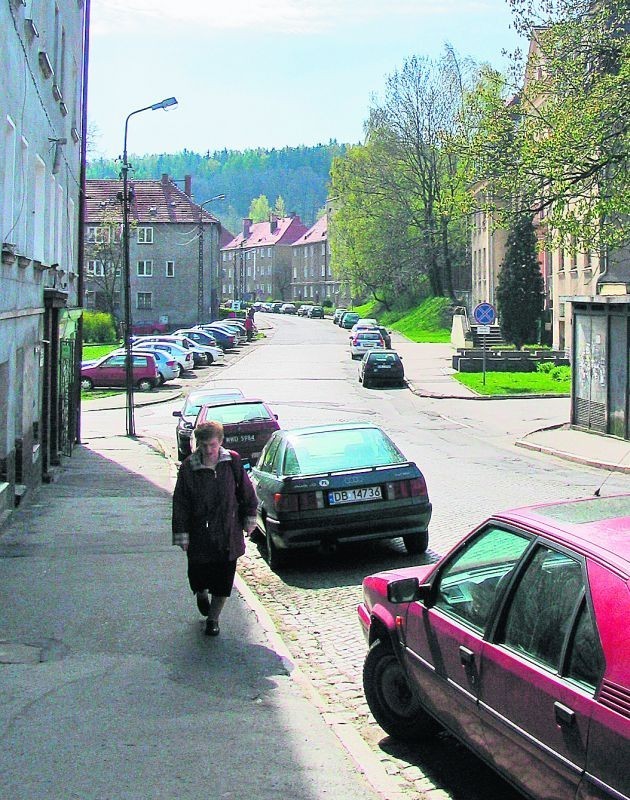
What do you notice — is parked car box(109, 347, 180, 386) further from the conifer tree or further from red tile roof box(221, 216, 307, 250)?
red tile roof box(221, 216, 307, 250)

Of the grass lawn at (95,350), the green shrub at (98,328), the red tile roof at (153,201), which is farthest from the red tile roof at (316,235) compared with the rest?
the grass lawn at (95,350)

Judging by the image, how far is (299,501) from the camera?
417 inches

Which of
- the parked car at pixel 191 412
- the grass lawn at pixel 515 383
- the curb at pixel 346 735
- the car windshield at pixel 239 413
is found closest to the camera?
the curb at pixel 346 735

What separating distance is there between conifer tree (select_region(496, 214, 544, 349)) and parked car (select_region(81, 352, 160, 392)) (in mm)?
18639

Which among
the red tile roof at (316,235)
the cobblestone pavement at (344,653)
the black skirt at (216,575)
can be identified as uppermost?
the red tile roof at (316,235)

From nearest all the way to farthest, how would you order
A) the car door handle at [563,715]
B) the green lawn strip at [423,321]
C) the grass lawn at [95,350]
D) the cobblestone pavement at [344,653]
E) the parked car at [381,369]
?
the car door handle at [563,715], the cobblestone pavement at [344,653], the parked car at [381,369], the grass lawn at [95,350], the green lawn strip at [423,321]

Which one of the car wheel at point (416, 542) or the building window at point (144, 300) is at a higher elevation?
the building window at point (144, 300)

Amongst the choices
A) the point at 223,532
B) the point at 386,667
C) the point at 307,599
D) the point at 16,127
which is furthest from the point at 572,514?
the point at 16,127

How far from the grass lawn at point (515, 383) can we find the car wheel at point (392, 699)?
29776 mm

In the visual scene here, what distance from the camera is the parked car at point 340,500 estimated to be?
10.6m

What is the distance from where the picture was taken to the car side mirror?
538 centimetres

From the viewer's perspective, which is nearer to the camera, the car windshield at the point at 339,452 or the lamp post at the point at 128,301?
the car windshield at the point at 339,452

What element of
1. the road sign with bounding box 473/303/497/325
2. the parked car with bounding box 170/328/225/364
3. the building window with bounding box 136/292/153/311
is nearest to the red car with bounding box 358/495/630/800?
the road sign with bounding box 473/303/497/325

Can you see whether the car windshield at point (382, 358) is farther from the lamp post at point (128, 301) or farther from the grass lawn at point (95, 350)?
the grass lawn at point (95, 350)
